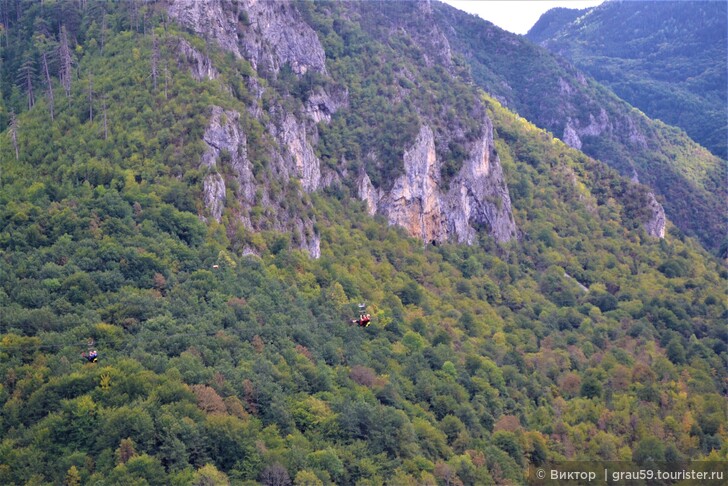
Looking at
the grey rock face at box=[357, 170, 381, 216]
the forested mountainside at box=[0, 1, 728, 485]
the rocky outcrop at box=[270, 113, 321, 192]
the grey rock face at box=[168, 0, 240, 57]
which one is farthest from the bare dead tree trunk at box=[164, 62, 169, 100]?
the grey rock face at box=[357, 170, 381, 216]

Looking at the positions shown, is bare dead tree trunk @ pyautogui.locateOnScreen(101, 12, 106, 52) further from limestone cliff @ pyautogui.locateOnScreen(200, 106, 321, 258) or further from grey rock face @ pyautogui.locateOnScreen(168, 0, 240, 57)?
limestone cliff @ pyautogui.locateOnScreen(200, 106, 321, 258)

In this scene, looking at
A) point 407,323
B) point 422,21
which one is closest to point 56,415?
point 407,323

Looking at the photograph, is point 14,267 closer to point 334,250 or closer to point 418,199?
point 334,250

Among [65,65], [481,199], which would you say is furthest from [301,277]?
[481,199]

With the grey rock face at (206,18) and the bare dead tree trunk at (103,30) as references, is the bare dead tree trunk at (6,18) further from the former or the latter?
the grey rock face at (206,18)

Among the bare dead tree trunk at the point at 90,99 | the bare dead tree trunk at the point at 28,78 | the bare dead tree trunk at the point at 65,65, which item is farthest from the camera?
the bare dead tree trunk at the point at 28,78

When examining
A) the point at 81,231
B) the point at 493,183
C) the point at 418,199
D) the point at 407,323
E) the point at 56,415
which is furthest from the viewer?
the point at 493,183

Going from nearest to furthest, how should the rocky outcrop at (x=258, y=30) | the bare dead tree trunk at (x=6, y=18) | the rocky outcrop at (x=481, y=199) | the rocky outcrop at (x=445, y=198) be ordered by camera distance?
the rocky outcrop at (x=258, y=30) → the bare dead tree trunk at (x=6, y=18) → the rocky outcrop at (x=445, y=198) → the rocky outcrop at (x=481, y=199)

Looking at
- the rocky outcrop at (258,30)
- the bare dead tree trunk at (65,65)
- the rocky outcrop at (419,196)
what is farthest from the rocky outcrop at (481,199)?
the bare dead tree trunk at (65,65)
